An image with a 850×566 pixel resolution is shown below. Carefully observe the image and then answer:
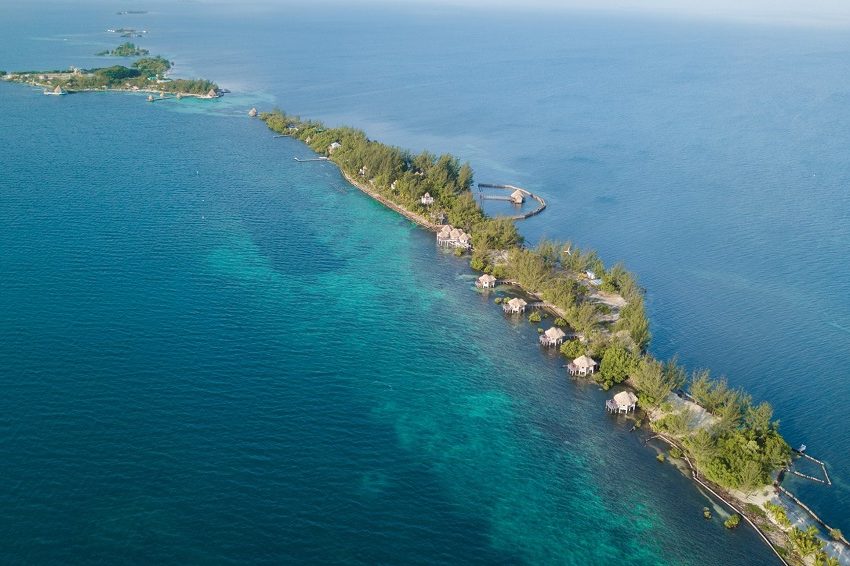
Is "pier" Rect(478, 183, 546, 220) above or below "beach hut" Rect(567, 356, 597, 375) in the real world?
above

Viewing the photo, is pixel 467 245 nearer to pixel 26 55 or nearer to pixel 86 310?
pixel 86 310

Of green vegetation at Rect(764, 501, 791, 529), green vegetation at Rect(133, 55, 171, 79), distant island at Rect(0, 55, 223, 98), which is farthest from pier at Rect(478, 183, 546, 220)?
green vegetation at Rect(133, 55, 171, 79)

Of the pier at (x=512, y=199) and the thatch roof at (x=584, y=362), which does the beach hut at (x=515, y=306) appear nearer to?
the thatch roof at (x=584, y=362)

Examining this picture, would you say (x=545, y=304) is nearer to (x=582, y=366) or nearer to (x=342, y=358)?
(x=582, y=366)

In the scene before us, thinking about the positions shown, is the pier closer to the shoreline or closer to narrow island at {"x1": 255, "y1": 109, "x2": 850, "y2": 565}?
narrow island at {"x1": 255, "y1": 109, "x2": 850, "y2": 565}

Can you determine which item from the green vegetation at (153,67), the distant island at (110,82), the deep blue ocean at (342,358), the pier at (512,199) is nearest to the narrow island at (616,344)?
the deep blue ocean at (342,358)

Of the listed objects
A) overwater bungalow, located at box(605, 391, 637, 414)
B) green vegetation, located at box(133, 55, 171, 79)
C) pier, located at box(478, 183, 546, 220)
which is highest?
green vegetation, located at box(133, 55, 171, 79)
